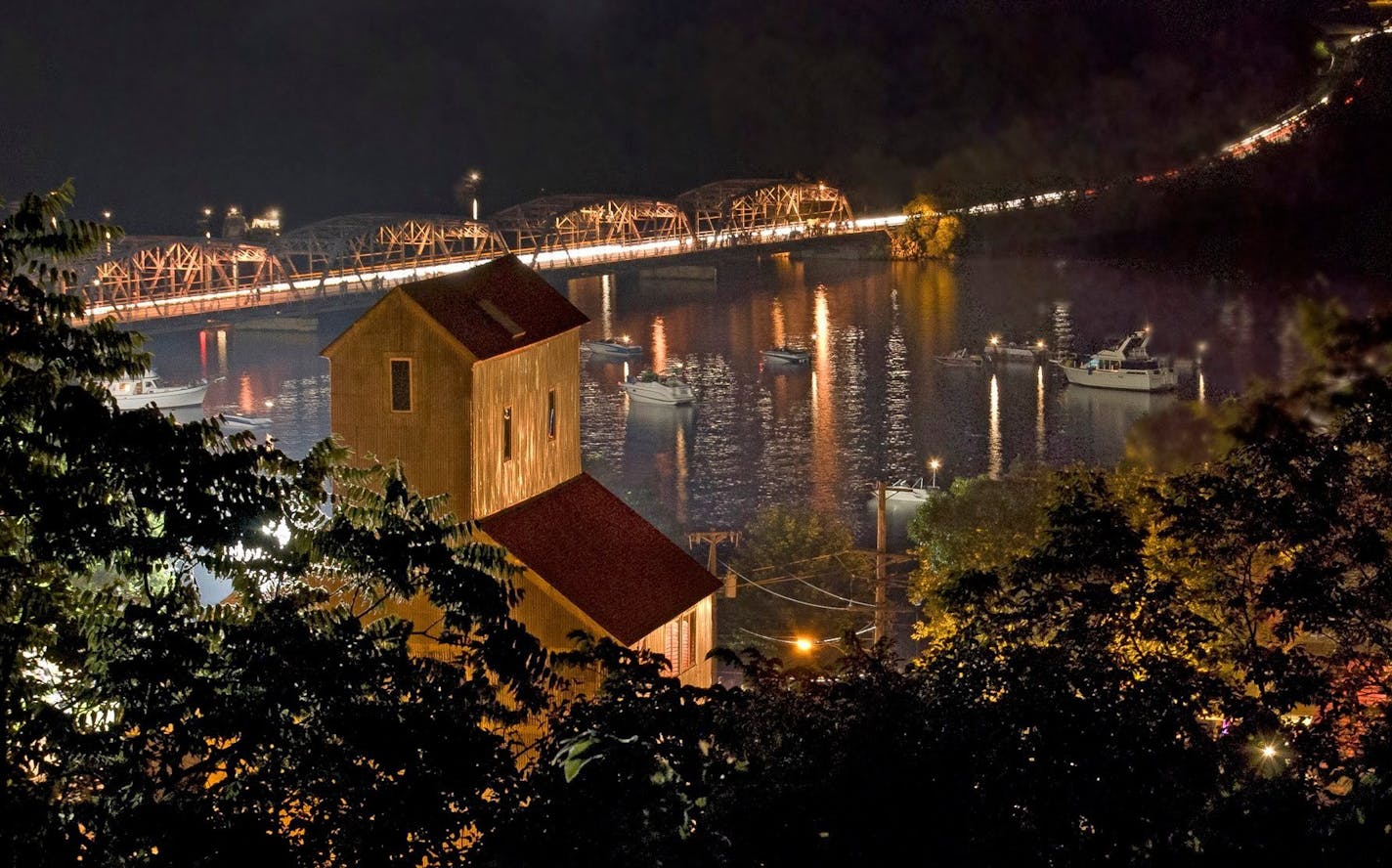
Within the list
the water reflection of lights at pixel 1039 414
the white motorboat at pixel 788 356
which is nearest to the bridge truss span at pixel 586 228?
the white motorboat at pixel 788 356

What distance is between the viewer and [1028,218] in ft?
167

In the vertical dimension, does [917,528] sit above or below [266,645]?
below

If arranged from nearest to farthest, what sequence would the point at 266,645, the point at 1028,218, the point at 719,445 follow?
the point at 266,645 → the point at 719,445 → the point at 1028,218

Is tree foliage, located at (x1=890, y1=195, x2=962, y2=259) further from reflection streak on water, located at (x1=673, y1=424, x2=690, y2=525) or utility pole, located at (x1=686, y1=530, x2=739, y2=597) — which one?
utility pole, located at (x1=686, y1=530, x2=739, y2=597)

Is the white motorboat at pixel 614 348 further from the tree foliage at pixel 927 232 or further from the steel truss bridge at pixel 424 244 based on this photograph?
the tree foliage at pixel 927 232

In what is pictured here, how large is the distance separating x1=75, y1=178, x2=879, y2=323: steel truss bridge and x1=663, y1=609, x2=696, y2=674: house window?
1104 inches

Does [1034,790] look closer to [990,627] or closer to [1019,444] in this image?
[990,627]

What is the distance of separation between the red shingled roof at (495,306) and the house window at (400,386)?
0.35 m

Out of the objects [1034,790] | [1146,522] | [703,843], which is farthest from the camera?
[1146,522]

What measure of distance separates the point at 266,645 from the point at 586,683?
3.50 metres

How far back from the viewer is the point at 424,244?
50.5 m

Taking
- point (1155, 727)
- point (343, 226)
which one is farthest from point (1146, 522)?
point (343, 226)

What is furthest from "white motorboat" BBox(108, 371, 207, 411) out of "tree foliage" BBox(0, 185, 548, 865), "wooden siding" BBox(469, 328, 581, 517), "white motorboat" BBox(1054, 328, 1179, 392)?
"tree foliage" BBox(0, 185, 548, 865)

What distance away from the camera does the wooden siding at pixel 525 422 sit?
35.0 feet
